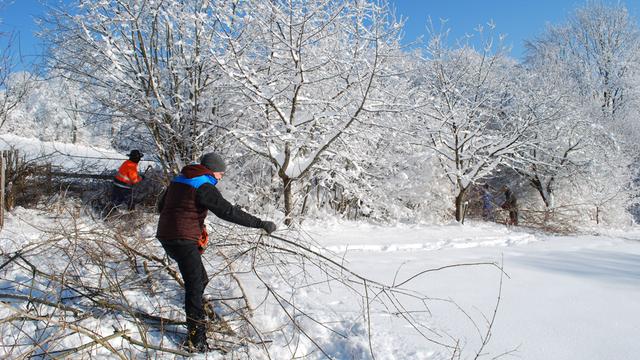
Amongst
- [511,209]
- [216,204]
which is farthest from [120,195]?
[511,209]

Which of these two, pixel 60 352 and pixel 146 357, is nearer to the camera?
pixel 60 352

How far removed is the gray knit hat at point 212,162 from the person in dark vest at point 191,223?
141 mm

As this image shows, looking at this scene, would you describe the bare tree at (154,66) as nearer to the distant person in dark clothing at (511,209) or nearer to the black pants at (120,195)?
the black pants at (120,195)

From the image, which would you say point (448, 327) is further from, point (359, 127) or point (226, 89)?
point (226, 89)

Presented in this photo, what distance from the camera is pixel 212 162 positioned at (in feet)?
11.0

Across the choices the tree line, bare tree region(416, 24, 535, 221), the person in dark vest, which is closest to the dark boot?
the person in dark vest

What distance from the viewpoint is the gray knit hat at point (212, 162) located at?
132 inches

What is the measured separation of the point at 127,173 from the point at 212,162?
5.46 meters

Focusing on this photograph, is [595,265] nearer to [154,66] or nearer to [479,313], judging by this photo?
[479,313]

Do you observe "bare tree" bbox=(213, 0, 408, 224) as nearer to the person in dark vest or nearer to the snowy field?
the snowy field

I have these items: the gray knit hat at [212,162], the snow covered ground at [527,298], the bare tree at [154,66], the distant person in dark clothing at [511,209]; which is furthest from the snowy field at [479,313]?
the distant person in dark clothing at [511,209]

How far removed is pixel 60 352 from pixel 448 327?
2.86 metres

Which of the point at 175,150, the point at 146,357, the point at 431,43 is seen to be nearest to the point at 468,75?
the point at 431,43

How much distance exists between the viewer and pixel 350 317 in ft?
11.7
